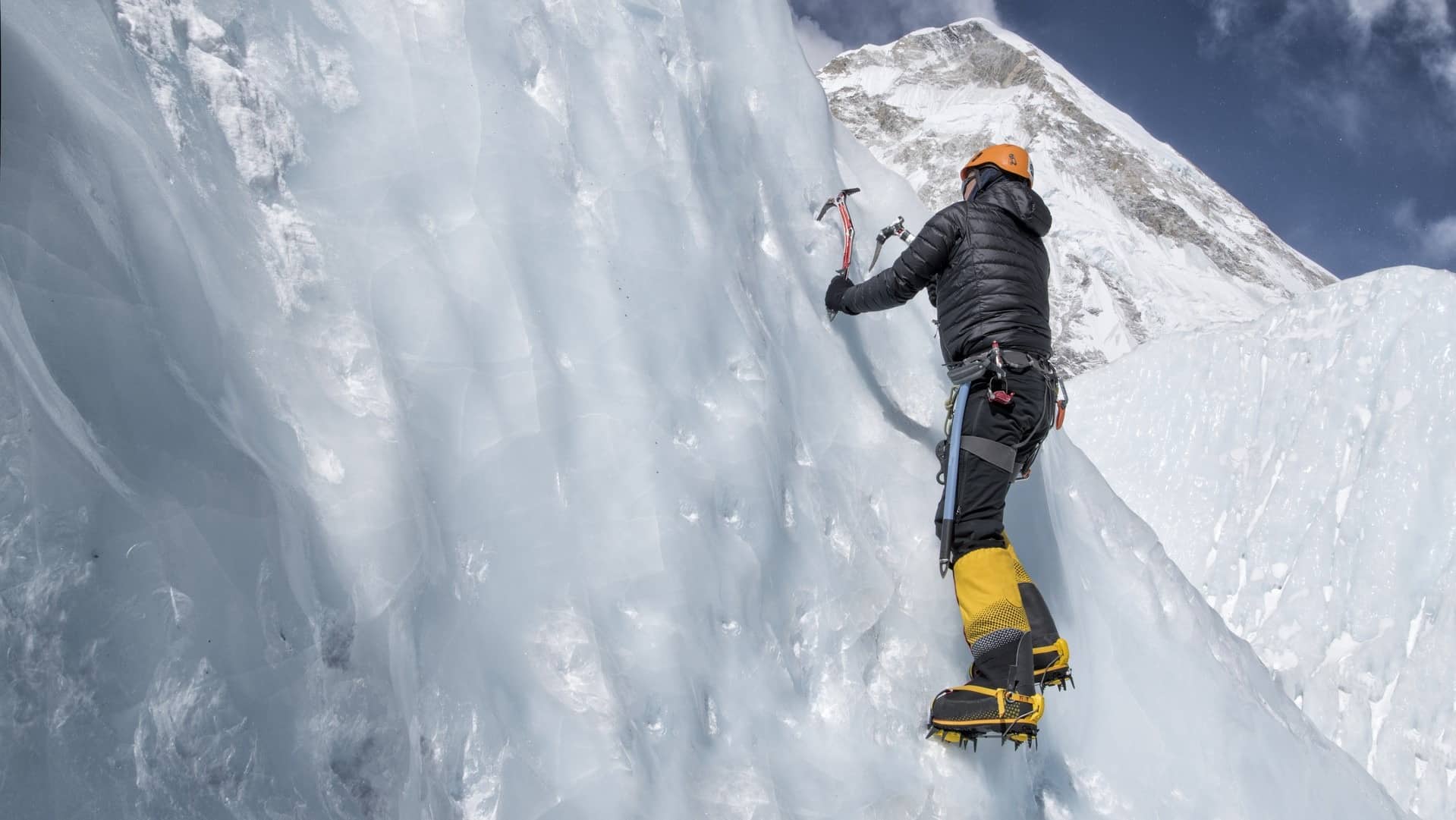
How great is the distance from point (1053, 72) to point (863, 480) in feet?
345

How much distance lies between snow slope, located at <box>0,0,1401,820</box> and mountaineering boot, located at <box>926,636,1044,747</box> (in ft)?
0.60

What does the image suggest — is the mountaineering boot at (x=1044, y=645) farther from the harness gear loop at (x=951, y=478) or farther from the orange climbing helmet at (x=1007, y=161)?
the orange climbing helmet at (x=1007, y=161)

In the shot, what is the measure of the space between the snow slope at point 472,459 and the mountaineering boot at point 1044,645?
32cm

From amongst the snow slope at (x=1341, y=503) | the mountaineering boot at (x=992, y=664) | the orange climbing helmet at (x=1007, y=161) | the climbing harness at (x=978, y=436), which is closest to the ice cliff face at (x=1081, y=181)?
the snow slope at (x=1341, y=503)

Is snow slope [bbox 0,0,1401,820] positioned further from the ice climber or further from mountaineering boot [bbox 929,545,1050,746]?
the ice climber

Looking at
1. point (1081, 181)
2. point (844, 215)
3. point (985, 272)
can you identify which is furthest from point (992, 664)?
point (1081, 181)

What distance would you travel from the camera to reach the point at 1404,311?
889 centimetres

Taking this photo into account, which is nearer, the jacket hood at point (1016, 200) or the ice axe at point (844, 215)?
the jacket hood at point (1016, 200)

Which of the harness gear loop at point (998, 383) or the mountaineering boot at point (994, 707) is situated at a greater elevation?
the harness gear loop at point (998, 383)

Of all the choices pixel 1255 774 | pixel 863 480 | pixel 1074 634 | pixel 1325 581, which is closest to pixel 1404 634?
pixel 1325 581

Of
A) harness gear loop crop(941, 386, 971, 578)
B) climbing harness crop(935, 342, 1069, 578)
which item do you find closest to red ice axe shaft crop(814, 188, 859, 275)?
climbing harness crop(935, 342, 1069, 578)

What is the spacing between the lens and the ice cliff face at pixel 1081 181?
231ft

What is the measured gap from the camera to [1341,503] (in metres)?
9.07

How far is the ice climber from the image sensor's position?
98.6 inches
